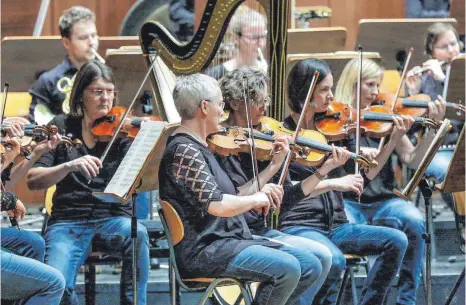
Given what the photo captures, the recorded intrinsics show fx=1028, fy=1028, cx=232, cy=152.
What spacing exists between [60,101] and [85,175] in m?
1.16

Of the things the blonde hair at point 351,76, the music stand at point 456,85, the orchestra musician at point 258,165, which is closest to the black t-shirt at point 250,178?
the orchestra musician at point 258,165

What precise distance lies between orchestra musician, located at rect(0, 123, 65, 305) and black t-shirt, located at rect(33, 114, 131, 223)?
18cm

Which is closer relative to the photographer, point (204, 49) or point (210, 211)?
point (210, 211)

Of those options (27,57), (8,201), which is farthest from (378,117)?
(27,57)

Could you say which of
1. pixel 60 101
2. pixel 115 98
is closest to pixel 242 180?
pixel 115 98

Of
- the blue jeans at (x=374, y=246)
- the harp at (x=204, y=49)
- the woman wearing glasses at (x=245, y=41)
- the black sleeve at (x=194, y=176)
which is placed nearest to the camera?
the black sleeve at (x=194, y=176)

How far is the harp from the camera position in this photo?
4250 millimetres

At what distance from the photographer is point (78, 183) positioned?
14.6ft

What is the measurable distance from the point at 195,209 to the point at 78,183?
84 cm

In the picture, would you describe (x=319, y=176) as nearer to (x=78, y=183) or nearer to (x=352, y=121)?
(x=352, y=121)

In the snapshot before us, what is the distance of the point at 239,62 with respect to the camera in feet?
16.5

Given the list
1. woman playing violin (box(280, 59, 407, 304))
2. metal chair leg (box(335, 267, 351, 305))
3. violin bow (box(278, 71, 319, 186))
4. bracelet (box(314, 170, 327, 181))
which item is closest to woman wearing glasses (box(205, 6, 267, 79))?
woman playing violin (box(280, 59, 407, 304))

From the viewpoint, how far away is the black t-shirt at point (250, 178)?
422 centimetres

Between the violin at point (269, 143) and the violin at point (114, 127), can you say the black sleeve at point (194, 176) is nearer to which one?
the violin at point (269, 143)
